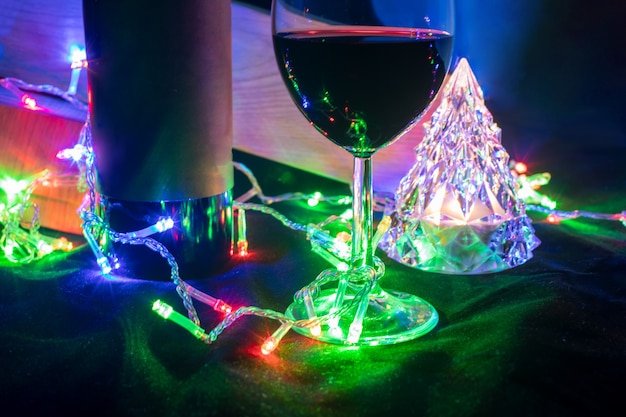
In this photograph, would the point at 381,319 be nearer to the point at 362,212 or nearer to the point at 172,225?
the point at 362,212

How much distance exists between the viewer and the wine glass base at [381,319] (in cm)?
62

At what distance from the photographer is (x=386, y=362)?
1.87 ft

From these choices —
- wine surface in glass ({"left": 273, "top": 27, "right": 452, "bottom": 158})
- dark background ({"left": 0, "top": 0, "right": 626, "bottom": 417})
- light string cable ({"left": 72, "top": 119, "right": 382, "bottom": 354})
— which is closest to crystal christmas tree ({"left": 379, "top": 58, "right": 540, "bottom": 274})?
dark background ({"left": 0, "top": 0, "right": 626, "bottom": 417})

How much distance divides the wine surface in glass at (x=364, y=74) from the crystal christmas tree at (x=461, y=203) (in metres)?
0.24

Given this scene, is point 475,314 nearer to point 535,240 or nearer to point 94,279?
point 535,240

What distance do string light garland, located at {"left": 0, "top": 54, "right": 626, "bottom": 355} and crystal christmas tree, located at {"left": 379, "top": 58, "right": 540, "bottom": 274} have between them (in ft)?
0.22

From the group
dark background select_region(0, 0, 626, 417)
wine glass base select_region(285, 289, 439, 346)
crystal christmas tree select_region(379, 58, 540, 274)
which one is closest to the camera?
dark background select_region(0, 0, 626, 417)

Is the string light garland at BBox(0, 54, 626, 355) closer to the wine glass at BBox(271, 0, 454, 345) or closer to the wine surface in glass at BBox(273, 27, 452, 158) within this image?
the wine glass at BBox(271, 0, 454, 345)

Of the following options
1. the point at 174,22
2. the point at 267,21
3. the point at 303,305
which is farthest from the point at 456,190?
the point at 267,21

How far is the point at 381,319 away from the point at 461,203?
0.23 m

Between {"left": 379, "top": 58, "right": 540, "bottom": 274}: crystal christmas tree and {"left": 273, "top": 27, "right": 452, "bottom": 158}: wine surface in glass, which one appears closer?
{"left": 273, "top": 27, "right": 452, "bottom": 158}: wine surface in glass

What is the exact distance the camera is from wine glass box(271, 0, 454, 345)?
1.78 feet

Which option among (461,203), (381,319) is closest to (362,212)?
(381,319)

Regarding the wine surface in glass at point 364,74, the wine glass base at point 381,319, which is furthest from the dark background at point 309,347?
the wine surface in glass at point 364,74
